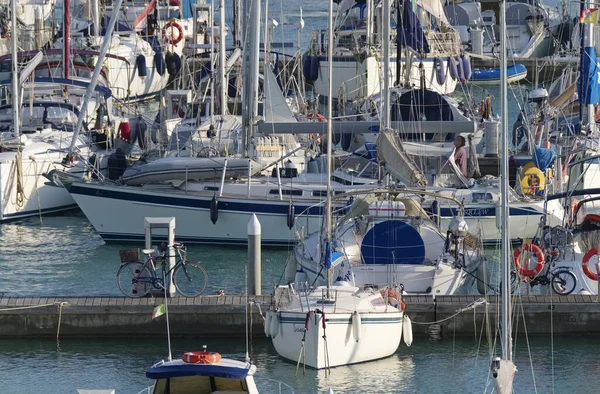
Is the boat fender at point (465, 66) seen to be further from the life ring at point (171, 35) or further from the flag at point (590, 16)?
the flag at point (590, 16)

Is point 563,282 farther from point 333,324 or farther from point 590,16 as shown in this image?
point 590,16

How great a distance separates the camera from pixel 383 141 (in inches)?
1248

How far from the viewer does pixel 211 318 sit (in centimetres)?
2750

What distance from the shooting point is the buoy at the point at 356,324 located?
25438mm

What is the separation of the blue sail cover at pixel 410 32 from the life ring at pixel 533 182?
659 cm

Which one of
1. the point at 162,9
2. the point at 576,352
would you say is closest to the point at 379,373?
the point at 576,352

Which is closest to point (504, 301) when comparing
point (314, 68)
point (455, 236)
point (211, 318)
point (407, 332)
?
point (407, 332)

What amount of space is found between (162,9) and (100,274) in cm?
3929

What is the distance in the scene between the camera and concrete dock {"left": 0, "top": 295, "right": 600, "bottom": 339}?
90.2 ft

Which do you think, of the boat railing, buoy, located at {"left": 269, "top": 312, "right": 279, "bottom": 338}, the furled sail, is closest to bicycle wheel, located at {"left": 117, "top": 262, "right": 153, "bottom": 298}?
buoy, located at {"left": 269, "top": 312, "right": 279, "bottom": 338}

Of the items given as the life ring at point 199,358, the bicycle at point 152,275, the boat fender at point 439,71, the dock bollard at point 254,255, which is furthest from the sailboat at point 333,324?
the boat fender at point 439,71

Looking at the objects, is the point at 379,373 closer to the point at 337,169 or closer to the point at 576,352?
the point at 576,352

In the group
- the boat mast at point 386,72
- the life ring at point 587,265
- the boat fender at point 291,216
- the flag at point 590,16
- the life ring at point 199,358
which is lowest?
the life ring at point 199,358

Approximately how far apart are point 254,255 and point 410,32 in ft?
46.3
